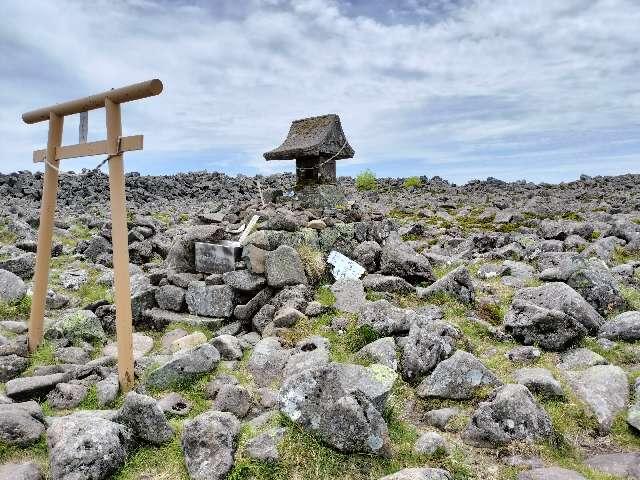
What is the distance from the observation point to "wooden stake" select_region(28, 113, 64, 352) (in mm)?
10266

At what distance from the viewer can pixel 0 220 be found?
2312cm

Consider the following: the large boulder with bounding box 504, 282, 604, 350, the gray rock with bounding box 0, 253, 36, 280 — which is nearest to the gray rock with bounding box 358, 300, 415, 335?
the large boulder with bounding box 504, 282, 604, 350

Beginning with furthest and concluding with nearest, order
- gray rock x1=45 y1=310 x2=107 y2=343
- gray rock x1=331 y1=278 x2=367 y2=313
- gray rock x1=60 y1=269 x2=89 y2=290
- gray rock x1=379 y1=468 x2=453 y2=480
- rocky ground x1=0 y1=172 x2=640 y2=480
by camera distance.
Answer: gray rock x1=60 y1=269 x2=89 y2=290 < gray rock x1=331 y1=278 x2=367 y2=313 < gray rock x1=45 y1=310 x2=107 y2=343 < rocky ground x1=0 y1=172 x2=640 y2=480 < gray rock x1=379 y1=468 x2=453 y2=480

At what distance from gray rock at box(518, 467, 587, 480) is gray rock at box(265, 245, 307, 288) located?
6.84 meters

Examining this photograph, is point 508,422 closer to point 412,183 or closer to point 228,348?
point 228,348

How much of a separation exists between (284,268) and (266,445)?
6.10 m

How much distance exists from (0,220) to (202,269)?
15417 millimetres

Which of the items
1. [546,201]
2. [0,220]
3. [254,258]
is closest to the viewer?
[254,258]

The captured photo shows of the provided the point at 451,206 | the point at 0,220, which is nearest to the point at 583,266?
the point at 0,220

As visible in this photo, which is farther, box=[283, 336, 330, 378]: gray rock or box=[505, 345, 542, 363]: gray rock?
box=[505, 345, 542, 363]: gray rock

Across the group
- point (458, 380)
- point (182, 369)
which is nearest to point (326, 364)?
point (458, 380)

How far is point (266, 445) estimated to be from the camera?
587 cm

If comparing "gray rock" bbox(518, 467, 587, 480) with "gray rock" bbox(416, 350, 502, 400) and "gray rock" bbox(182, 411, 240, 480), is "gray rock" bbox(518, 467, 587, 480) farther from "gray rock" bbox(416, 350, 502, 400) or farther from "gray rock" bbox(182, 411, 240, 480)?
"gray rock" bbox(182, 411, 240, 480)

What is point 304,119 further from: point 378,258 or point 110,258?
point 110,258
